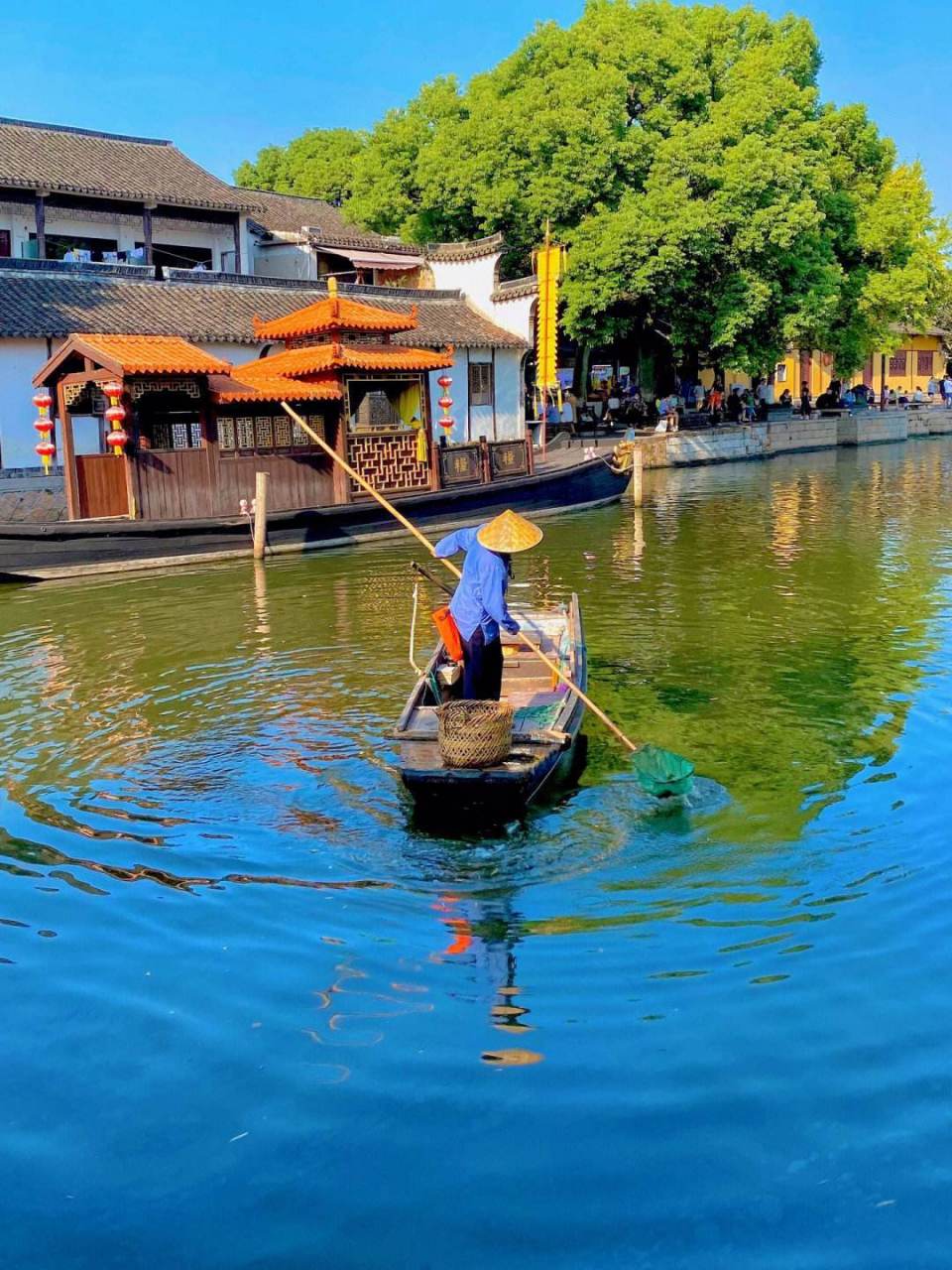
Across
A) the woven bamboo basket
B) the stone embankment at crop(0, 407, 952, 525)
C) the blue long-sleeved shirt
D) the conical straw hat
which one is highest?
the stone embankment at crop(0, 407, 952, 525)

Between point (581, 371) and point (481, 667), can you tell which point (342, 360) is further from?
point (581, 371)

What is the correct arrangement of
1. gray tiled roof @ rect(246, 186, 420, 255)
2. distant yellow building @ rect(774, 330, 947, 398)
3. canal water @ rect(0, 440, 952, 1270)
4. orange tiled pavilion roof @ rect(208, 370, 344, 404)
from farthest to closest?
distant yellow building @ rect(774, 330, 947, 398) → gray tiled roof @ rect(246, 186, 420, 255) → orange tiled pavilion roof @ rect(208, 370, 344, 404) → canal water @ rect(0, 440, 952, 1270)

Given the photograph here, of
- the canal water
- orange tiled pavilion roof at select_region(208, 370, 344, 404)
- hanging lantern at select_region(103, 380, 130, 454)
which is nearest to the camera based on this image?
the canal water

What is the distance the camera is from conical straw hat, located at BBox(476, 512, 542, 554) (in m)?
7.51

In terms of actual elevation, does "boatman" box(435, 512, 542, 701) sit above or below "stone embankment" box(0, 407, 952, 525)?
below

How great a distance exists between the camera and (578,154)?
32500 millimetres

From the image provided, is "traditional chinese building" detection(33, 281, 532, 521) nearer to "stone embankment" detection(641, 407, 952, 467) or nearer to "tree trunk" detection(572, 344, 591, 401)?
"stone embankment" detection(641, 407, 952, 467)

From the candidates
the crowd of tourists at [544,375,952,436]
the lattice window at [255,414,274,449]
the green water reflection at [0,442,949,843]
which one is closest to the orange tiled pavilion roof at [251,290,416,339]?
the lattice window at [255,414,274,449]

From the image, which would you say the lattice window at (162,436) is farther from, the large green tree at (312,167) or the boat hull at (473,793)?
the large green tree at (312,167)

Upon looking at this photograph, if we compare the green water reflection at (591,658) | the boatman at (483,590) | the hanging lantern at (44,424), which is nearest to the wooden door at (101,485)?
the hanging lantern at (44,424)

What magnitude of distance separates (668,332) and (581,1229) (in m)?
34.0

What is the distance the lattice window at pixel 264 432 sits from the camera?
63.1 feet

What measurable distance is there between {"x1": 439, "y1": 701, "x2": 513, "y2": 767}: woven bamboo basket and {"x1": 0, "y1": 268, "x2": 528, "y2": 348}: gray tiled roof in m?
16.5

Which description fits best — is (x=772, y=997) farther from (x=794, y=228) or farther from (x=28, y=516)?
(x=794, y=228)
